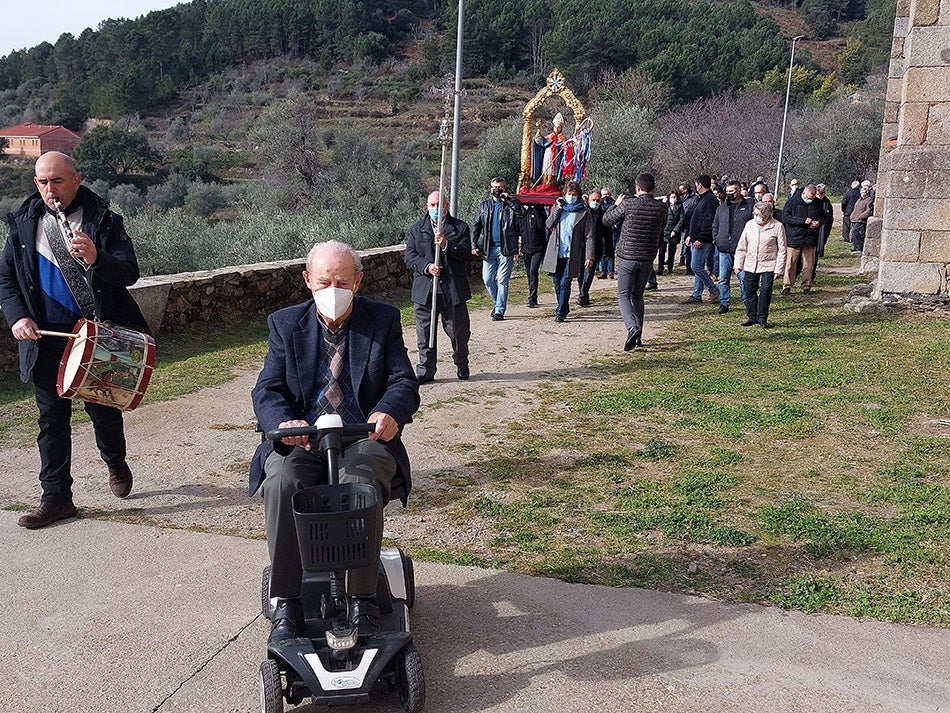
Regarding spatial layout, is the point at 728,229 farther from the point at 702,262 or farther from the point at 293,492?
the point at 293,492

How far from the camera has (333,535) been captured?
8.91ft

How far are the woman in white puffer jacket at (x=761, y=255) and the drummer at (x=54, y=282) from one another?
24.1 feet

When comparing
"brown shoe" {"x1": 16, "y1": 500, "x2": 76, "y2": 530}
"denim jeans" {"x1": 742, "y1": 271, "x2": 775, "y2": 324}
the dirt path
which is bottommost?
the dirt path

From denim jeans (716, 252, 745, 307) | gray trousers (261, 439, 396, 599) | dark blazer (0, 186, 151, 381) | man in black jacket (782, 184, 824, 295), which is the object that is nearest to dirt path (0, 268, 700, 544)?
dark blazer (0, 186, 151, 381)

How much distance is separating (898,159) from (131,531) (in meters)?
9.29

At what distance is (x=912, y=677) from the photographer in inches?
125

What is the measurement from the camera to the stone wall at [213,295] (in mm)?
8977

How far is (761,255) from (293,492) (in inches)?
323

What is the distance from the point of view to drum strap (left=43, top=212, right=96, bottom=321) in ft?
14.8

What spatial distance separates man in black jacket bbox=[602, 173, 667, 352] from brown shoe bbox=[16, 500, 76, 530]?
19.5 feet

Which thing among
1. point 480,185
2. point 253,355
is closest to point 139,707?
point 253,355

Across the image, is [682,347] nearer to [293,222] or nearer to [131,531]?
[131,531]

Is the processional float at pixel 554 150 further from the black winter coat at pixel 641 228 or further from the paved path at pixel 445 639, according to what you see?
the paved path at pixel 445 639

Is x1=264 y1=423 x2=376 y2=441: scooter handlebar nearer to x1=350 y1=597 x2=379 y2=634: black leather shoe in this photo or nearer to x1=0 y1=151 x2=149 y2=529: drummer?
x1=350 y1=597 x2=379 y2=634: black leather shoe
